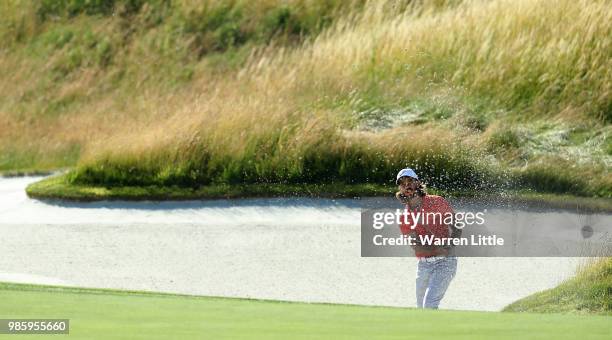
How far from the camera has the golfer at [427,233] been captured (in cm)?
1065

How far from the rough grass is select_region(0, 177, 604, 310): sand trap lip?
3.49ft

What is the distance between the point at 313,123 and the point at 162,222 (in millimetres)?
2741

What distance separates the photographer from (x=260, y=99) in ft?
64.0

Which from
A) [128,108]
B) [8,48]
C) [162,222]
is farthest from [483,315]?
[8,48]

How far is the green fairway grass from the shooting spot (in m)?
6.74

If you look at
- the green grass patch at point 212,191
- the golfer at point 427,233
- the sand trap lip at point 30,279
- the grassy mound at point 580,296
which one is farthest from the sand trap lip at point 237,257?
the golfer at point 427,233

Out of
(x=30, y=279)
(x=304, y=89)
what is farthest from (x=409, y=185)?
(x=304, y=89)

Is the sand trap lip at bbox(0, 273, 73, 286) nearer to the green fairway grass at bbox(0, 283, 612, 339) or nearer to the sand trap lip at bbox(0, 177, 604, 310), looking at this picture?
the sand trap lip at bbox(0, 177, 604, 310)

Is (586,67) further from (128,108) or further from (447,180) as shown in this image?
(128,108)

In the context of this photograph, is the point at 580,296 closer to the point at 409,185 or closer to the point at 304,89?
the point at 409,185

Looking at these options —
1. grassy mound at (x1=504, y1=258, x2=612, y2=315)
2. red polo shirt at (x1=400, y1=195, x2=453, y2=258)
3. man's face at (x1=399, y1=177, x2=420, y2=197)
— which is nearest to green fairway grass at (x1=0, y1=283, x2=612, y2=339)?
red polo shirt at (x1=400, y1=195, x2=453, y2=258)

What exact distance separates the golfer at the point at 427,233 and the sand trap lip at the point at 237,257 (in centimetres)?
185

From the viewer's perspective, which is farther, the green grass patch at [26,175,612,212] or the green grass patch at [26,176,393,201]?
the green grass patch at [26,176,393,201]

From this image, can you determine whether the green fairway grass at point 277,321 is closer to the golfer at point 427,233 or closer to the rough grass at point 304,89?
the golfer at point 427,233
